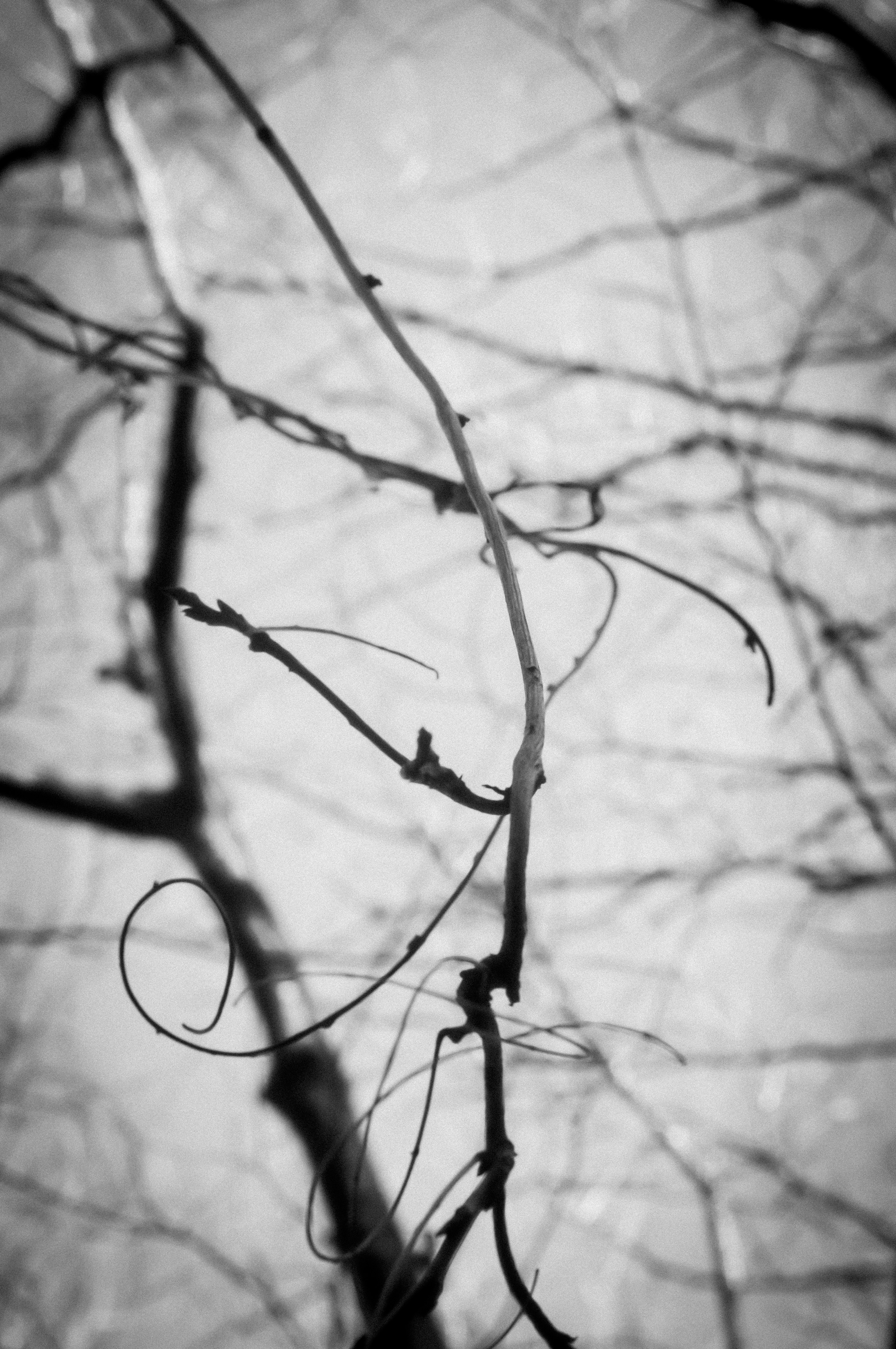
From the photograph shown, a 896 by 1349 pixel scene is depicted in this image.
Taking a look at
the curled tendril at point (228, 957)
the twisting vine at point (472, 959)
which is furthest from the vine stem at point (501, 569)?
the curled tendril at point (228, 957)

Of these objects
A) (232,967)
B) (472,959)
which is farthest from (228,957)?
(472,959)

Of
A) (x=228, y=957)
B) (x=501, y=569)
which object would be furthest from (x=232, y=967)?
(x=501, y=569)

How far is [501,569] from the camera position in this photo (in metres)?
0.45

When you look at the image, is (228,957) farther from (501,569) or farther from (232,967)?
(501,569)

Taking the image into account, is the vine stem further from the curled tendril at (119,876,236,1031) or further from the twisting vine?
the curled tendril at (119,876,236,1031)

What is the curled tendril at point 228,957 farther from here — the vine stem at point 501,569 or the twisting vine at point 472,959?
the vine stem at point 501,569

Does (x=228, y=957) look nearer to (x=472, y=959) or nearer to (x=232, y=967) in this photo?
(x=232, y=967)

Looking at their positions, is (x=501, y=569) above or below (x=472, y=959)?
above

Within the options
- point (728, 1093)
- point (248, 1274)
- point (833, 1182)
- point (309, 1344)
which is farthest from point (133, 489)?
point (833, 1182)

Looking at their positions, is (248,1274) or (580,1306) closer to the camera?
(248,1274)

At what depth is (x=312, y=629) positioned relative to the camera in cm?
50

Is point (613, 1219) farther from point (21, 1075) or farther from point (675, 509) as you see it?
point (675, 509)

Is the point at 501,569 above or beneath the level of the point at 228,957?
above

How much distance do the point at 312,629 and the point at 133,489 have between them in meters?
1.85
